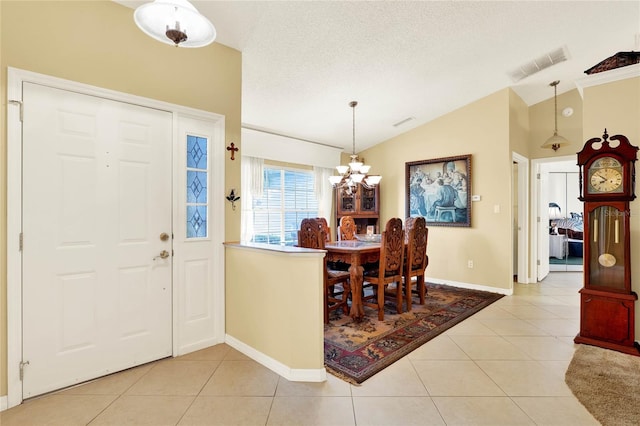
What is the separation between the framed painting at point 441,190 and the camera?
4926 mm

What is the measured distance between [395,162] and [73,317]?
5261 millimetres

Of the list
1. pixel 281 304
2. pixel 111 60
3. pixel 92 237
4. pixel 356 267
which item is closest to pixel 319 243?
pixel 356 267

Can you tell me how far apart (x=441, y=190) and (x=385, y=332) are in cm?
301

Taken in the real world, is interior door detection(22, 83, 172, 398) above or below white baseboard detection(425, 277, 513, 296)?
above

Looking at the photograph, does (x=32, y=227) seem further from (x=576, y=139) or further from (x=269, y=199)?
(x=576, y=139)

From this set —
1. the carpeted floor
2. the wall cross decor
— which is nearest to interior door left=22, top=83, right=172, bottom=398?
the wall cross decor

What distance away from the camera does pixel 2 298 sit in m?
1.88

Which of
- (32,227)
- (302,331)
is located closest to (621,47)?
(302,331)

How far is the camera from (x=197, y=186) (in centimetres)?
273

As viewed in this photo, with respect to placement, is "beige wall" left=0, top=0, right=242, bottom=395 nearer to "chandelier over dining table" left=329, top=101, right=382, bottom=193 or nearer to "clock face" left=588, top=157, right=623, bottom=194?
"chandelier over dining table" left=329, top=101, right=382, bottom=193

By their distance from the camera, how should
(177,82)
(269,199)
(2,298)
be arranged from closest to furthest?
(2,298) < (177,82) < (269,199)

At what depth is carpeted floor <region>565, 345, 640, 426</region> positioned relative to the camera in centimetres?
182

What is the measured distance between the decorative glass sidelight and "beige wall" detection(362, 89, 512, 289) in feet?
13.1

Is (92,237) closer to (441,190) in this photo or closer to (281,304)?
(281,304)
